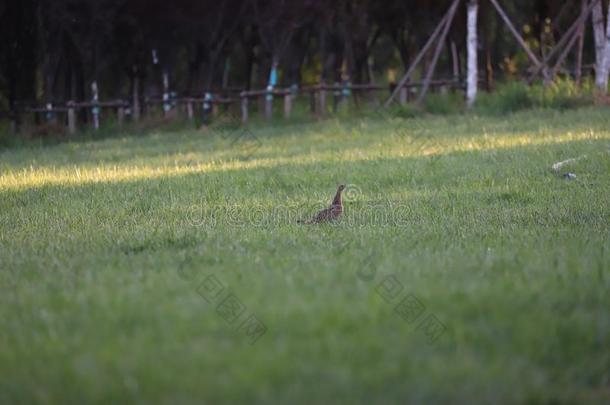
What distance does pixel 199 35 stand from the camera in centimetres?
3484

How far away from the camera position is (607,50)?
25.1 meters

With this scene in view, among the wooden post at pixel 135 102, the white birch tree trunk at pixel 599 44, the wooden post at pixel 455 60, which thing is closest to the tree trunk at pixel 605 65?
the white birch tree trunk at pixel 599 44

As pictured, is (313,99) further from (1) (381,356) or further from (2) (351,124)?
(1) (381,356)

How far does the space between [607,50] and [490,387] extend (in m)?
22.4

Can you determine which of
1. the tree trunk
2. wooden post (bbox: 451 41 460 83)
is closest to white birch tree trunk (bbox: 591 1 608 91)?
the tree trunk

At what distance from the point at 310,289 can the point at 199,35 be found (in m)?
30.1

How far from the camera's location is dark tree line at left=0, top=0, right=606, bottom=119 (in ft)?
93.4

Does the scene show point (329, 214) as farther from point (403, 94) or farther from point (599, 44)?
point (403, 94)

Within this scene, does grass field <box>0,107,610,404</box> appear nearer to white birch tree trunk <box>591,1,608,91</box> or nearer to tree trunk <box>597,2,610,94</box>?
tree trunk <box>597,2,610,94</box>

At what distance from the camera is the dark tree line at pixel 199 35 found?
2845cm

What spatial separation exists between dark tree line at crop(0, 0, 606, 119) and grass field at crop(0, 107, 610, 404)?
54.8 feet

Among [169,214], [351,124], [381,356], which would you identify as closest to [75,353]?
[381,356]

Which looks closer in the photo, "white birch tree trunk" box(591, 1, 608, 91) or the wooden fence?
"white birch tree trunk" box(591, 1, 608, 91)

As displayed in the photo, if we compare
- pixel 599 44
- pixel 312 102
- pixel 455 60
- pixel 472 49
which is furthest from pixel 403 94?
pixel 455 60
